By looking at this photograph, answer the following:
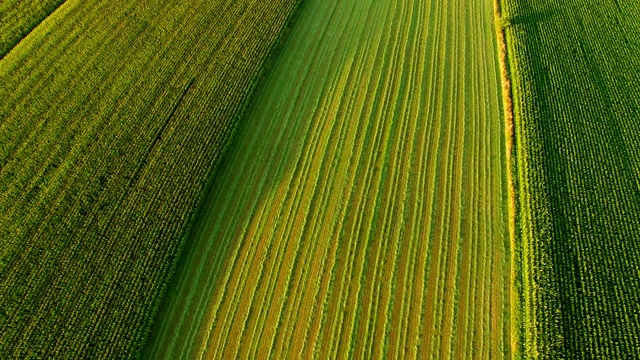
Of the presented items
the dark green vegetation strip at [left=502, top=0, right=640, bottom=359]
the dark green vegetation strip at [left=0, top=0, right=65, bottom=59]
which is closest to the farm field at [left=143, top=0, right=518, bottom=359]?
the dark green vegetation strip at [left=502, top=0, right=640, bottom=359]

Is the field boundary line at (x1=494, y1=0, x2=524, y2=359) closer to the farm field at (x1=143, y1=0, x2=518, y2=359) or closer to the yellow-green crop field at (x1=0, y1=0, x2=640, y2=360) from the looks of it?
the yellow-green crop field at (x1=0, y1=0, x2=640, y2=360)

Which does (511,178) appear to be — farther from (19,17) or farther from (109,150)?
(19,17)

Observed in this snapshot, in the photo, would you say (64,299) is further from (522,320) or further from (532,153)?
(532,153)

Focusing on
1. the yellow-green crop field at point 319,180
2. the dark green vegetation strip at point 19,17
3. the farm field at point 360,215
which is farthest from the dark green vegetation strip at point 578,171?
the dark green vegetation strip at point 19,17

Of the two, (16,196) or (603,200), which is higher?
(603,200)

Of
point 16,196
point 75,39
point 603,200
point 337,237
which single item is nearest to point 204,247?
point 337,237
